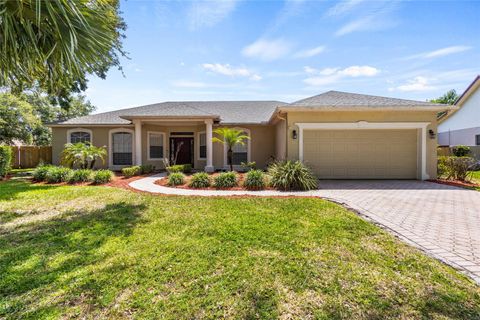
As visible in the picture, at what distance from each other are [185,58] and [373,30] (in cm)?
836

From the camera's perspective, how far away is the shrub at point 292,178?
8.52 meters

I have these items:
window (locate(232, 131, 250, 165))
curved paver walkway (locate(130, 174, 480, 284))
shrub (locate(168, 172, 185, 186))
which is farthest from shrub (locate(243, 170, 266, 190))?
window (locate(232, 131, 250, 165))

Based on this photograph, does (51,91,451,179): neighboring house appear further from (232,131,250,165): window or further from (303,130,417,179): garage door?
(232,131,250,165): window

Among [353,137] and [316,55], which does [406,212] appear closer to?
[353,137]

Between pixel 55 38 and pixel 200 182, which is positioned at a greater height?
pixel 55 38

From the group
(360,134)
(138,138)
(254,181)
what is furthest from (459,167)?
(138,138)

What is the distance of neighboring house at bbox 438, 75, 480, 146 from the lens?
16.7 metres

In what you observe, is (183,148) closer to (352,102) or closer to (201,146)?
(201,146)

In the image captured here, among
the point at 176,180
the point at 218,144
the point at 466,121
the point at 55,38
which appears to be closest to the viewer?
the point at 55,38

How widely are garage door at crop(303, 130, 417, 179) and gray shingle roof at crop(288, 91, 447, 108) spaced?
123 cm

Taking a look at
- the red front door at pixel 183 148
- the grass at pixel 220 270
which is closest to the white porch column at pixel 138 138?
the red front door at pixel 183 148

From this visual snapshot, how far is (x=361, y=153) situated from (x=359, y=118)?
1.62 meters

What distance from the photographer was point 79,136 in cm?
1481

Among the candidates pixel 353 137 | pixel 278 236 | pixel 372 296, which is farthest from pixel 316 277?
pixel 353 137
